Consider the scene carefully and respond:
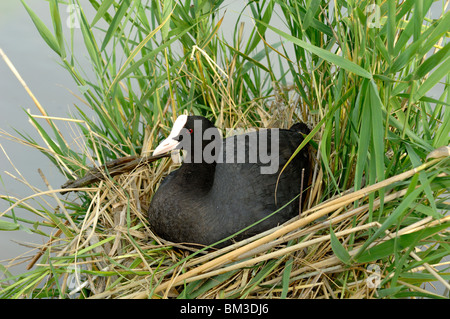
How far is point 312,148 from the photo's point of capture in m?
1.87

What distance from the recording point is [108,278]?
59.7 inches

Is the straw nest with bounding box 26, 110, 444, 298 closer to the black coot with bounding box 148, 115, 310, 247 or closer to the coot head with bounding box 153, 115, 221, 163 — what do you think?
the black coot with bounding box 148, 115, 310, 247

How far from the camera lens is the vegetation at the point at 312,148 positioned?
1.16m

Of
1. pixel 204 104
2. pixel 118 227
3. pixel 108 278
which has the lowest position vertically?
pixel 108 278

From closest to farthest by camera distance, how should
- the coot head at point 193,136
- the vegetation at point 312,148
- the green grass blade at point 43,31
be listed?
the vegetation at point 312,148 → the green grass blade at point 43,31 → the coot head at point 193,136

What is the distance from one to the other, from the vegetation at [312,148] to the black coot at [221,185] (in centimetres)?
10

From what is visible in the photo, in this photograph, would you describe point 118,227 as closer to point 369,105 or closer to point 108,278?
point 108,278

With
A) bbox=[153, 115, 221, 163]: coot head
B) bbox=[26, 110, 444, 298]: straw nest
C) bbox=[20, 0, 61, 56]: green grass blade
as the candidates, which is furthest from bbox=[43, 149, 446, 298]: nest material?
bbox=[20, 0, 61, 56]: green grass blade

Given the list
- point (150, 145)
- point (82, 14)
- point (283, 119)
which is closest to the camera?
point (82, 14)

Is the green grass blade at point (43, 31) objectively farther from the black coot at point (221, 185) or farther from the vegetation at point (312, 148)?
the black coot at point (221, 185)

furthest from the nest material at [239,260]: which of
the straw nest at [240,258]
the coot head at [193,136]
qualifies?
the coot head at [193,136]

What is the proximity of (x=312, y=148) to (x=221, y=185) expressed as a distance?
17.4 inches

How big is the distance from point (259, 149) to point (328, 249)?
0.51 meters
